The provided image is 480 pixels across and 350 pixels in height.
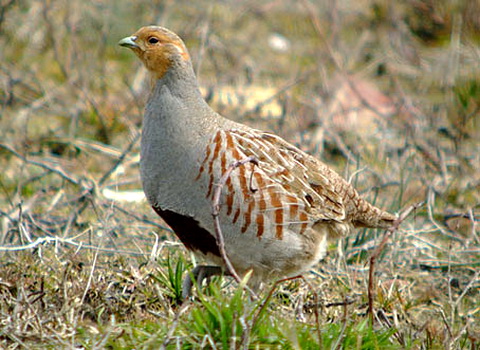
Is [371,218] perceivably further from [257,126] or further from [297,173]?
[257,126]

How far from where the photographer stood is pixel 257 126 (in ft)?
21.8

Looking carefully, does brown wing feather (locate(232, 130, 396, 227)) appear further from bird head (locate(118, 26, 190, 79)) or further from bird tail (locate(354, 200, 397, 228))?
bird head (locate(118, 26, 190, 79))

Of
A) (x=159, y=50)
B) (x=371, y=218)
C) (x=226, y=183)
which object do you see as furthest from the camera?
(x=371, y=218)

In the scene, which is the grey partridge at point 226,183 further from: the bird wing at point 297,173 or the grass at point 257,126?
the grass at point 257,126

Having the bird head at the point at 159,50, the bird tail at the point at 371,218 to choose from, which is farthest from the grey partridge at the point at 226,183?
the bird tail at the point at 371,218

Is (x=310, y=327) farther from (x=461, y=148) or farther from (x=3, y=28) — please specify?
(x=3, y=28)

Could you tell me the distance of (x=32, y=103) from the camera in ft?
22.1

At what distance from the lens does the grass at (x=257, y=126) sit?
3.01 meters

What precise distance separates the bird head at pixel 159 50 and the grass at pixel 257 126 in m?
1.04

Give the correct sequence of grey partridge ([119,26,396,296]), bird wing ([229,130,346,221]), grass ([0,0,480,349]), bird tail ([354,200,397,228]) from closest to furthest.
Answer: grass ([0,0,480,349]) < grey partridge ([119,26,396,296]) < bird wing ([229,130,346,221]) < bird tail ([354,200,397,228])

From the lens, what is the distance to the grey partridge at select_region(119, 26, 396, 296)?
132 inches

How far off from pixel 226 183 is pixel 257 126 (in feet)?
11.0

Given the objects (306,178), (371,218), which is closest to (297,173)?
(306,178)

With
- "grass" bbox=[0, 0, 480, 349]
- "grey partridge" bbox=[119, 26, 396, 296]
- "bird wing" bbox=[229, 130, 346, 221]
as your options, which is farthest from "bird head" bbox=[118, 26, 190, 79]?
"grass" bbox=[0, 0, 480, 349]
